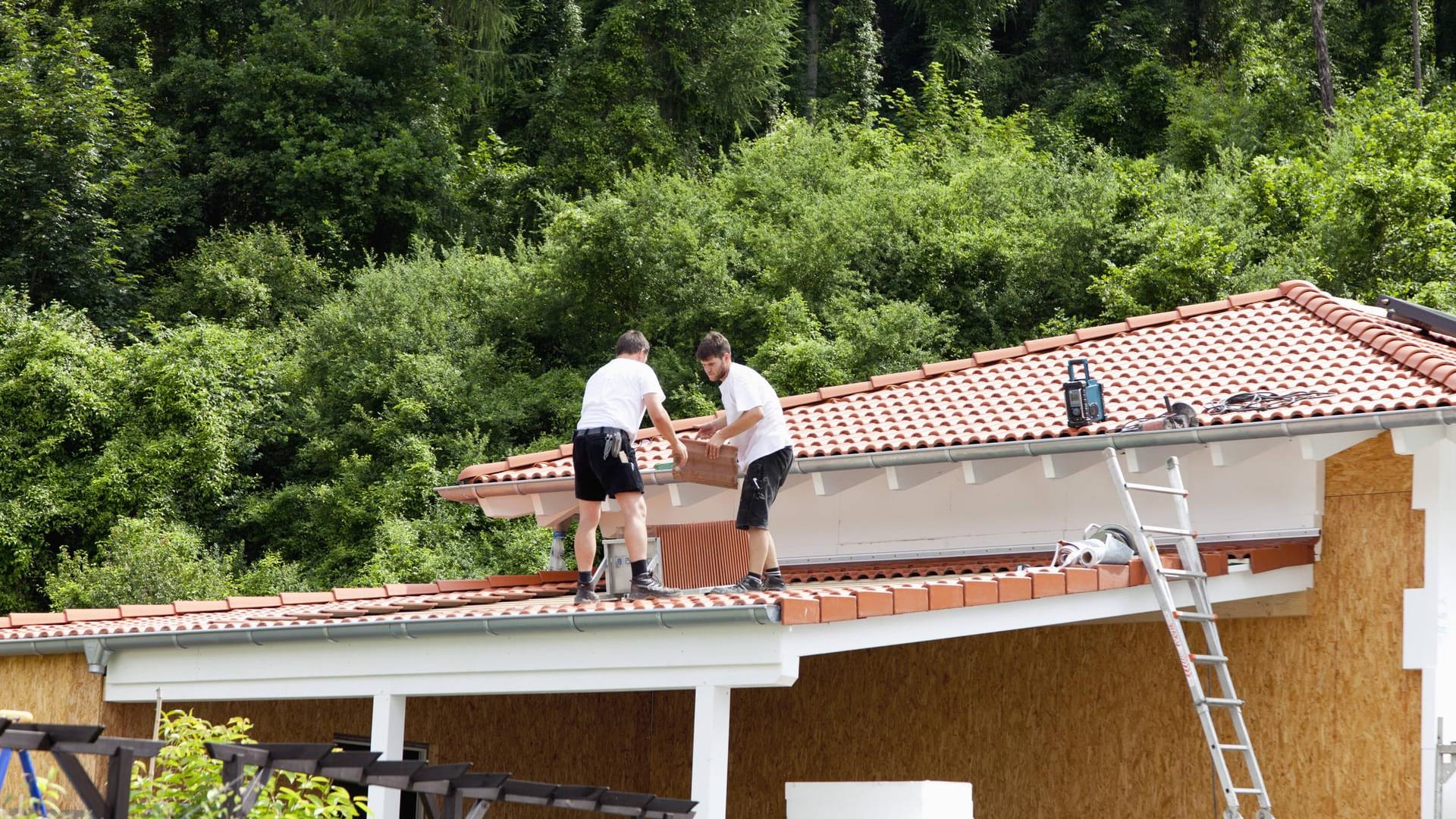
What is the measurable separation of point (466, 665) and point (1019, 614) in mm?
3166

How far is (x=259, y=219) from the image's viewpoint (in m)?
37.2

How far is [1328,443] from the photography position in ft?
33.2

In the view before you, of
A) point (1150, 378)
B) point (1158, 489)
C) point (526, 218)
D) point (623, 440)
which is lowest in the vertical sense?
point (1158, 489)

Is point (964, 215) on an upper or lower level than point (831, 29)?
lower

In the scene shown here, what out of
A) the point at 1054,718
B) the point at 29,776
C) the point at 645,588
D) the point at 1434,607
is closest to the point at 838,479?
the point at 1054,718

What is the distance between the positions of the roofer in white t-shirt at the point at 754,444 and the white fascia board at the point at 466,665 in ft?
4.36

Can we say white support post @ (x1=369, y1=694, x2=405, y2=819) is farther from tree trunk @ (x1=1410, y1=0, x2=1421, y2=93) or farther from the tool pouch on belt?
tree trunk @ (x1=1410, y1=0, x2=1421, y2=93)

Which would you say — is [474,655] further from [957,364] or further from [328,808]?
[957,364]

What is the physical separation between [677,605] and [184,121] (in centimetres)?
3381

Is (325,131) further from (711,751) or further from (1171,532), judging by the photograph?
(711,751)

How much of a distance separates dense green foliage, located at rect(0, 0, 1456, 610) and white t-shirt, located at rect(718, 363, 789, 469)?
54.3 feet

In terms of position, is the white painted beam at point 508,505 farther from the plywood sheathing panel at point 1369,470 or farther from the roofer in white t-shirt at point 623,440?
the plywood sheathing panel at point 1369,470

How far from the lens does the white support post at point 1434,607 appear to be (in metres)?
9.48

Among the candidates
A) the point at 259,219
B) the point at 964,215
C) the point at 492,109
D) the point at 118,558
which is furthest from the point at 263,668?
the point at 492,109
